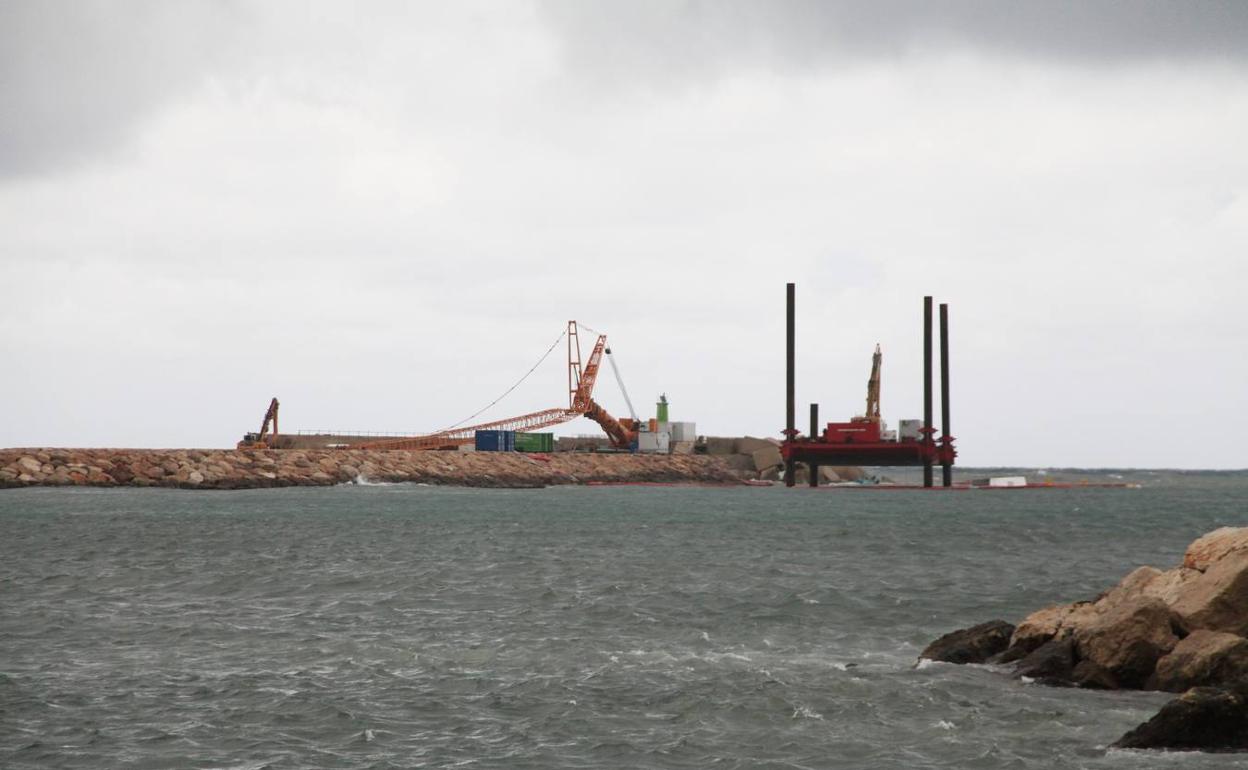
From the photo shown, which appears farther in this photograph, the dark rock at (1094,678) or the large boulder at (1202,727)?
the dark rock at (1094,678)

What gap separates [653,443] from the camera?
134125 millimetres

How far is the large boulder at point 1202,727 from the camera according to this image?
1428cm

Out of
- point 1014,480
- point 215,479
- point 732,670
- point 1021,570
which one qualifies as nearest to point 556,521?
point 1021,570

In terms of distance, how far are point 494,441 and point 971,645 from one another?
107521 millimetres

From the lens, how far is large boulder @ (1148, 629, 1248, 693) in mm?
16203

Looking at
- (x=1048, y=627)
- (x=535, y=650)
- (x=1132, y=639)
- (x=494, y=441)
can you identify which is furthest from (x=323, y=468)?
(x=1132, y=639)

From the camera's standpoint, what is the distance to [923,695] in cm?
1761

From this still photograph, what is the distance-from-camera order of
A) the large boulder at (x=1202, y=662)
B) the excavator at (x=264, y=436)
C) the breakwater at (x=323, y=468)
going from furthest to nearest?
the excavator at (x=264, y=436) → the breakwater at (x=323, y=468) → the large boulder at (x=1202, y=662)

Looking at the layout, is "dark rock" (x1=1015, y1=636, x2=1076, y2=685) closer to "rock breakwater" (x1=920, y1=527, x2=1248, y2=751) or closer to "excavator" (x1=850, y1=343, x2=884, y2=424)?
"rock breakwater" (x1=920, y1=527, x2=1248, y2=751)

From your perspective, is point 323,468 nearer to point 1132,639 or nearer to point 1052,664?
point 1052,664

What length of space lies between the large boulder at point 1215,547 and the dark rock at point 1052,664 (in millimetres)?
3327

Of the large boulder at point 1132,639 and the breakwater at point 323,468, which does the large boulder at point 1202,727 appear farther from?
the breakwater at point 323,468

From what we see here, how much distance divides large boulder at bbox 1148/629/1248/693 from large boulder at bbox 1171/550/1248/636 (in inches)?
36.7

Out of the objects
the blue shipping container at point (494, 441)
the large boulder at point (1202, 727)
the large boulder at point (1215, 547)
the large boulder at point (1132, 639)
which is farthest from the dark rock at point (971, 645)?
the blue shipping container at point (494, 441)
